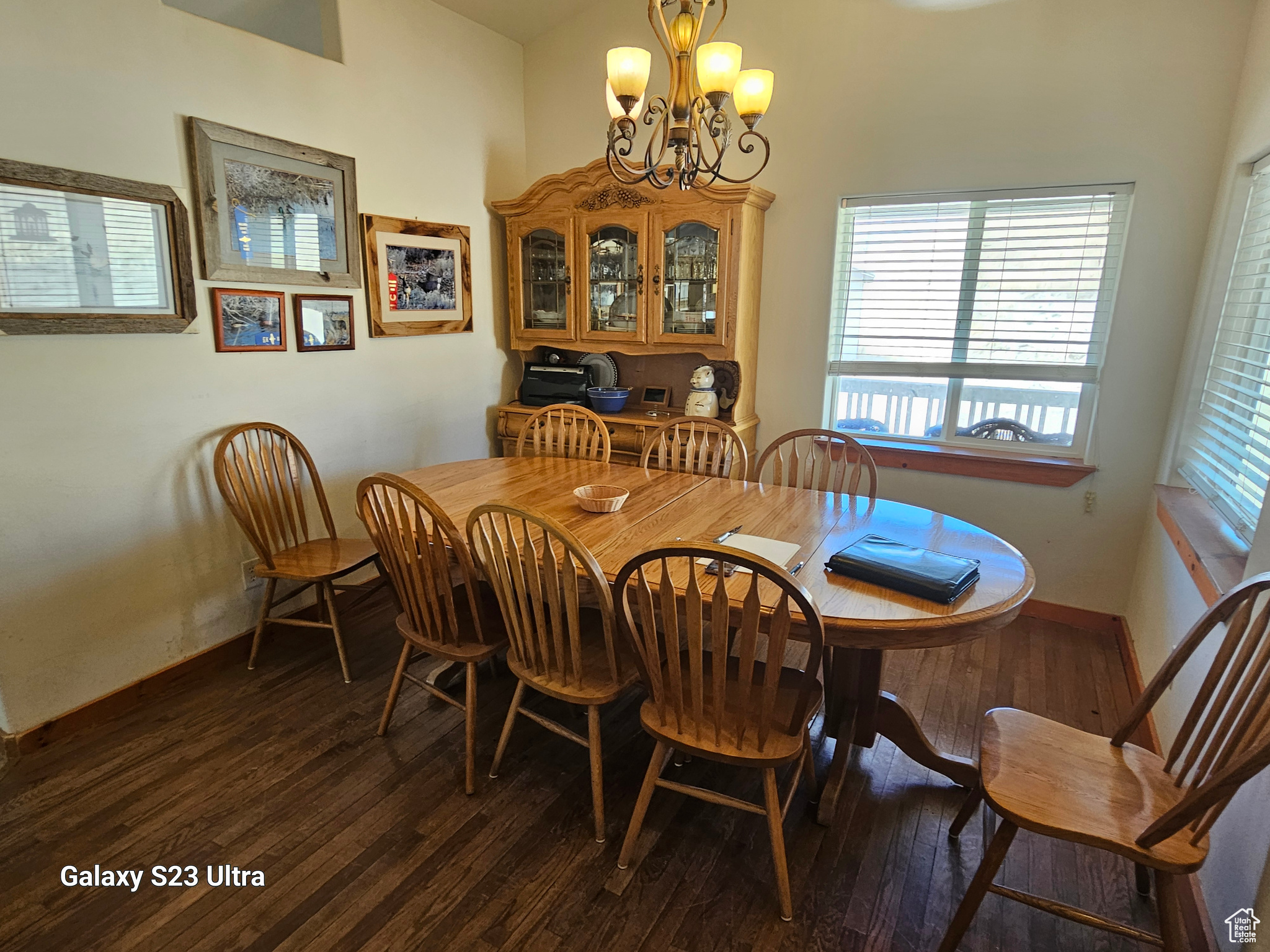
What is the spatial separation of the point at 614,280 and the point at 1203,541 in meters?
2.60

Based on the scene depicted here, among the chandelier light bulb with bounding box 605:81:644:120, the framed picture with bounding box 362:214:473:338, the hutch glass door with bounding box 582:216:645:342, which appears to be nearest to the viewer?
the chandelier light bulb with bounding box 605:81:644:120

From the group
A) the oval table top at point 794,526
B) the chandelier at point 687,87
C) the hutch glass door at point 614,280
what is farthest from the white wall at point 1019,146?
the chandelier at point 687,87

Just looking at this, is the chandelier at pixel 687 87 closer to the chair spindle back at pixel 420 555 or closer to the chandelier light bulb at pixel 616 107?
the chandelier light bulb at pixel 616 107

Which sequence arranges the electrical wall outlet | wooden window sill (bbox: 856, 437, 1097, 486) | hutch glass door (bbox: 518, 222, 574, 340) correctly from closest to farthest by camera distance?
the electrical wall outlet → wooden window sill (bbox: 856, 437, 1097, 486) → hutch glass door (bbox: 518, 222, 574, 340)

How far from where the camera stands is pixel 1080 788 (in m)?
1.39

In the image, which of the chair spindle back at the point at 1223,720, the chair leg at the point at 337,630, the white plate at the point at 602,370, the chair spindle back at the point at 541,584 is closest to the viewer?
the chair spindle back at the point at 1223,720

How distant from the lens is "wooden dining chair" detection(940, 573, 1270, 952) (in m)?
1.20

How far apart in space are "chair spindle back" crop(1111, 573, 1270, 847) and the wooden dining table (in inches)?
12.7

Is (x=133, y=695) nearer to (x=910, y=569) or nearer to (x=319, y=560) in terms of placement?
→ (x=319, y=560)

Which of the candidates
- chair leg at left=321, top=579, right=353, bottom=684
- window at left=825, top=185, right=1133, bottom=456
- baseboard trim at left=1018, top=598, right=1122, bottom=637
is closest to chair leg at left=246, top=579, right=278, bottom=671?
chair leg at left=321, top=579, right=353, bottom=684

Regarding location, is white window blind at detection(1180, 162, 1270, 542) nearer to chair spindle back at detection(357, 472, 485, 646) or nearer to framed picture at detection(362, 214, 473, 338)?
chair spindle back at detection(357, 472, 485, 646)

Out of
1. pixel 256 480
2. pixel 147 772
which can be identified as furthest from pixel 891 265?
pixel 147 772

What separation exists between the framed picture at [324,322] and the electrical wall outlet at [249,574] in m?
0.88

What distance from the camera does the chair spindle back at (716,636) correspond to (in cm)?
135
